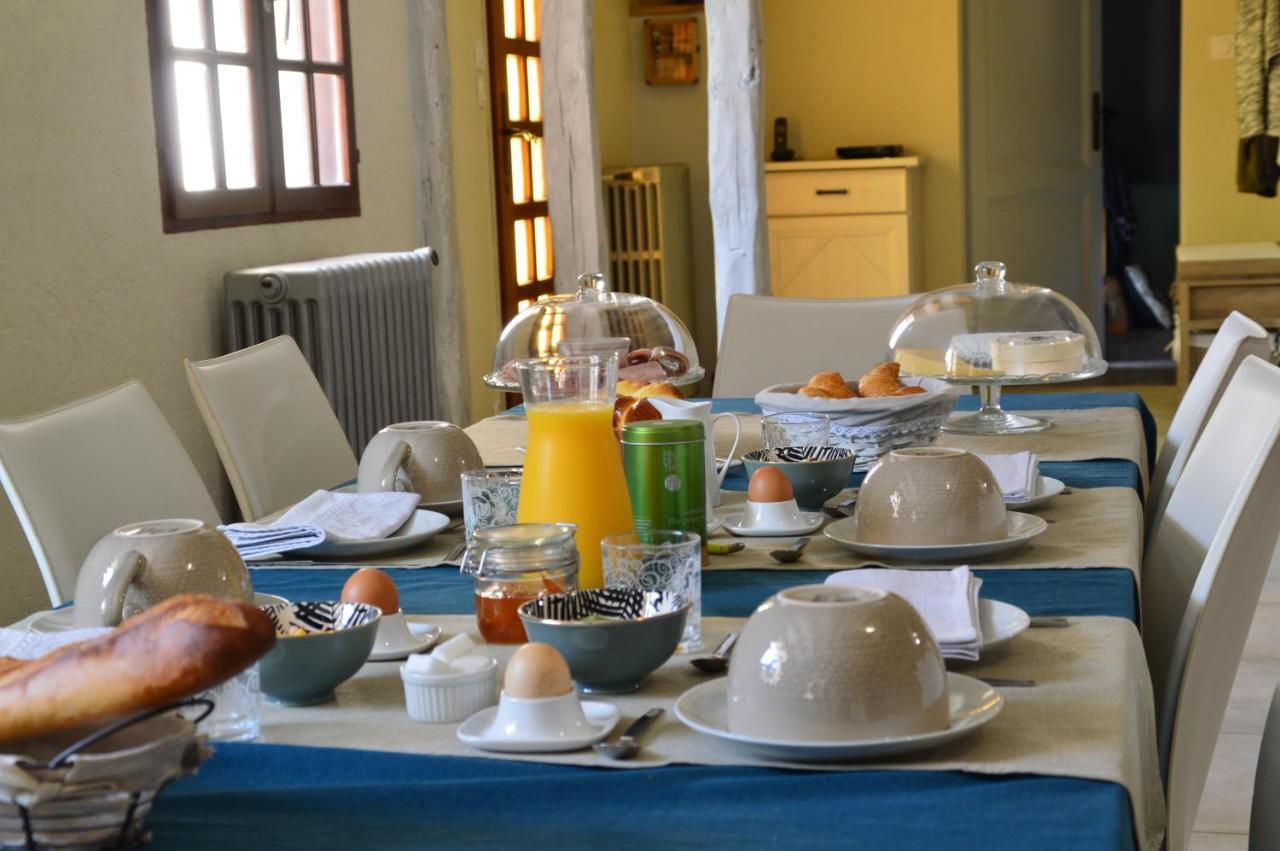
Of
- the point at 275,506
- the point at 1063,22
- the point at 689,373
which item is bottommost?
the point at 275,506

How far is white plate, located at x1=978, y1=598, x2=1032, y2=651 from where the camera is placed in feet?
3.58

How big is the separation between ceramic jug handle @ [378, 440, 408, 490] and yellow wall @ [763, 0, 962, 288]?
16.2 ft

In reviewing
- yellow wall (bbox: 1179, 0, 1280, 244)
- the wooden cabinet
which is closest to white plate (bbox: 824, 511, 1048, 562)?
the wooden cabinet

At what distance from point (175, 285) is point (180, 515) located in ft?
5.20

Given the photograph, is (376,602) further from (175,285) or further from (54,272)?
(175,285)

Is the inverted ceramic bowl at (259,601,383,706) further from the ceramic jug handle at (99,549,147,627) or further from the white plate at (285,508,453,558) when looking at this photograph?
the white plate at (285,508,453,558)

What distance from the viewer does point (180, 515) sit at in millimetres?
1928

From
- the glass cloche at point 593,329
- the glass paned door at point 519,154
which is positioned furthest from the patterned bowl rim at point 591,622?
the glass paned door at point 519,154

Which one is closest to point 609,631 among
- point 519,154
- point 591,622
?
point 591,622

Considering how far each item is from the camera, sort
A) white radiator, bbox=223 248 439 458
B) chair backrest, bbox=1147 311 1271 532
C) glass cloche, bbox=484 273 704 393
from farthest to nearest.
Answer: white radiator, bbox=223 248 439 458 → glass cloche, bbox=484 273 704 393 → chair backrest, bbox=1147 311 1271 532

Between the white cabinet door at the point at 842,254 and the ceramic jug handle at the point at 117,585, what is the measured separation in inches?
207

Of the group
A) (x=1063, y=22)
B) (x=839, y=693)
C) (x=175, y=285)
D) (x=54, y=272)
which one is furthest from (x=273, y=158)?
(x=1063, y=22)

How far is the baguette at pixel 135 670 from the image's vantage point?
77 centimetres

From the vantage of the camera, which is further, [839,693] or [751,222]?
[751,222]
